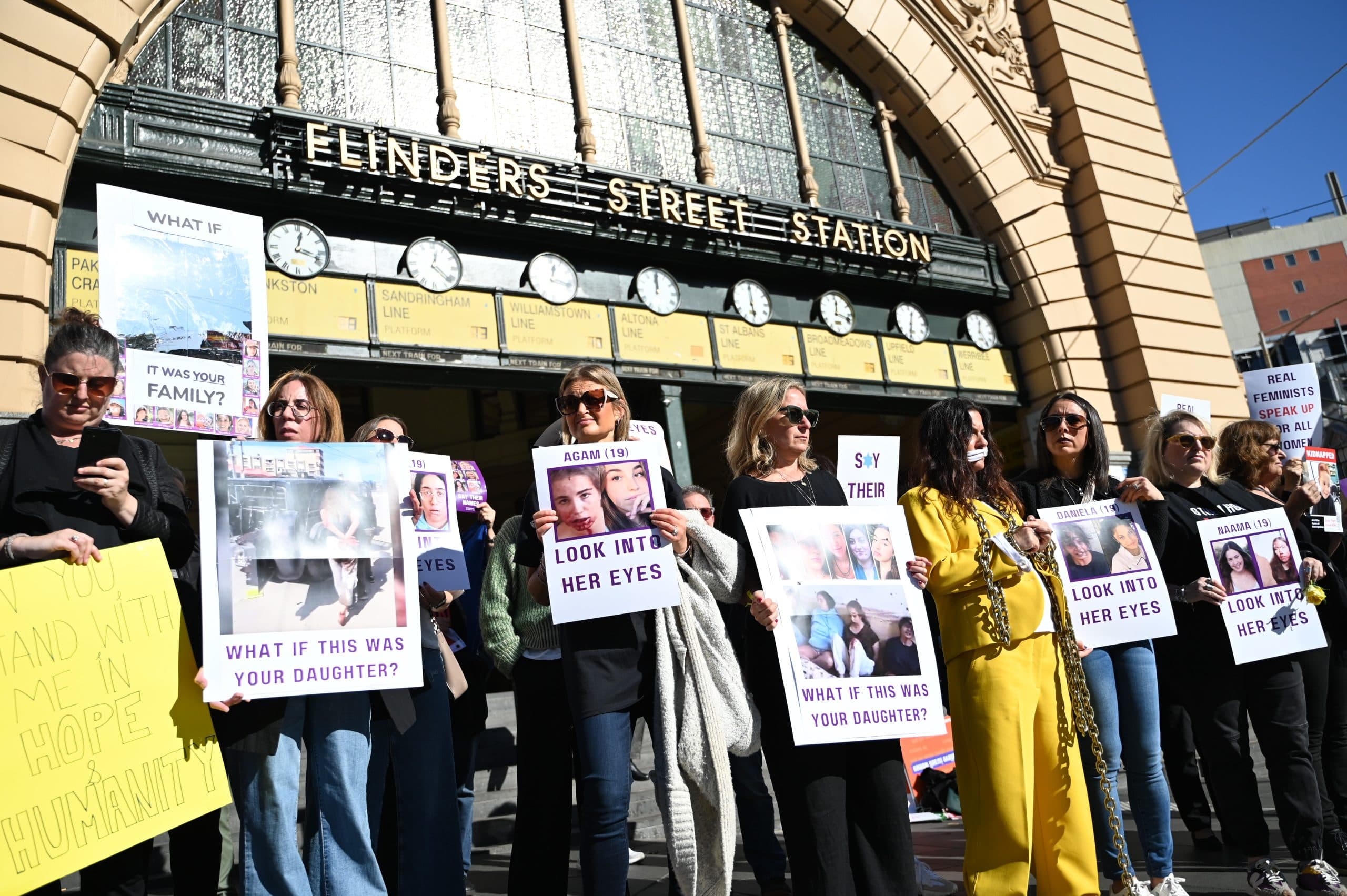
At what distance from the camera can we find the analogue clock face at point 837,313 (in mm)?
13352

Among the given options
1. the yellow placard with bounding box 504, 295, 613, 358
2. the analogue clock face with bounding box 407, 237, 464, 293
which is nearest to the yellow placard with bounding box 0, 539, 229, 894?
the analogue clock face with bounding box 407, 237, 464, 293

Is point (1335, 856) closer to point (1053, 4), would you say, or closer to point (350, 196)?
point (350, 196)

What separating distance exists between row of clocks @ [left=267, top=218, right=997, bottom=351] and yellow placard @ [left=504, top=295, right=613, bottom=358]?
0.16 metres

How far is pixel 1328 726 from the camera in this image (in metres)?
5.23

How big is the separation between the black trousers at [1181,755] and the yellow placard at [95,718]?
459 centimetres

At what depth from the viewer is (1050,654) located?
391cm

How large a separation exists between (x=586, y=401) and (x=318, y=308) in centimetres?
674

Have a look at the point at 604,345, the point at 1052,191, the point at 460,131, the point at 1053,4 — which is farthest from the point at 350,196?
the point at 1053,4

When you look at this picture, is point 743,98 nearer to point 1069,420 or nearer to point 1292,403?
point 1292,403

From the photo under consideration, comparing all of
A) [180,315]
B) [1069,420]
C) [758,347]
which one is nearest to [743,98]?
[758,347]

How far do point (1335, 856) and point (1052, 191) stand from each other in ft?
39.9

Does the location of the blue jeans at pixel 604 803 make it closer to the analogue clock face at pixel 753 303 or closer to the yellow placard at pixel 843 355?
the analogue clock face at pixel 753 303

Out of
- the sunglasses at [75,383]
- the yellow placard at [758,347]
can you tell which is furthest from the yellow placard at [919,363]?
the sunglasses at [75,383]

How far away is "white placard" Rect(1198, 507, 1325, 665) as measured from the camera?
4707 millimetres
